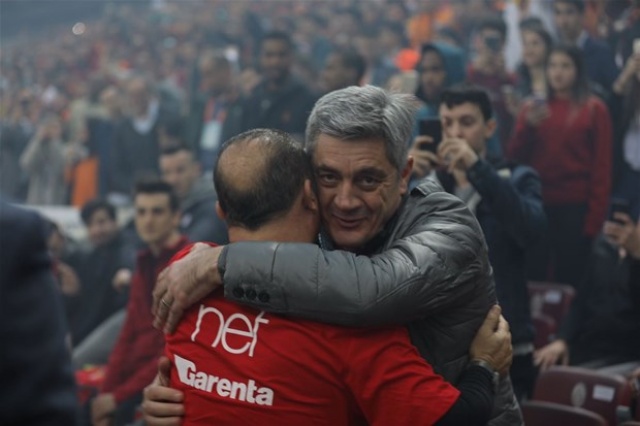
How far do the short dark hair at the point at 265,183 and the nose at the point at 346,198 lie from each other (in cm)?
13

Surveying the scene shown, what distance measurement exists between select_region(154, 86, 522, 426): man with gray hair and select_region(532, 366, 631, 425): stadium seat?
2215 mm

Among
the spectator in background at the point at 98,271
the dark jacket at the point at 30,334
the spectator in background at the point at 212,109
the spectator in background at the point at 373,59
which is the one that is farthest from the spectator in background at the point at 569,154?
the dark jacket at the point at 30,334

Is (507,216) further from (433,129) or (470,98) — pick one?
(470,98)

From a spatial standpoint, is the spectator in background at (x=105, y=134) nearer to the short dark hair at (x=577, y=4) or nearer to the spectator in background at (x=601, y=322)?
the short dark hair at (x=577, y=4)

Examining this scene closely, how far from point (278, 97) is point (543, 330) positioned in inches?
127

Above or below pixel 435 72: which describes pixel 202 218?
below

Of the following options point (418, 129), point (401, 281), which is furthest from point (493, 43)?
point (401, 281)

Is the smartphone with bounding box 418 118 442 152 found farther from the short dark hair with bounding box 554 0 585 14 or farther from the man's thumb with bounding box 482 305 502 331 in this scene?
the short dark hair with bounding box 554 0 585 14

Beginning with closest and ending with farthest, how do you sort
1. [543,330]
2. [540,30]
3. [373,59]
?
[543,330], [540,30], [373,59]

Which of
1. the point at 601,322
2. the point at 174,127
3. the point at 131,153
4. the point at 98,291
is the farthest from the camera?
the point at 131,153

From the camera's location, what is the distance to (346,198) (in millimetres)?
2615

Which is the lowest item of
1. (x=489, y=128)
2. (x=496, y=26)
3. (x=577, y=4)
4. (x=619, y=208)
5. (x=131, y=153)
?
(x=131, y=153)

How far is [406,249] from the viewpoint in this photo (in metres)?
2.47

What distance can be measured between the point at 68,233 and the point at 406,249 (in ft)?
25.4
